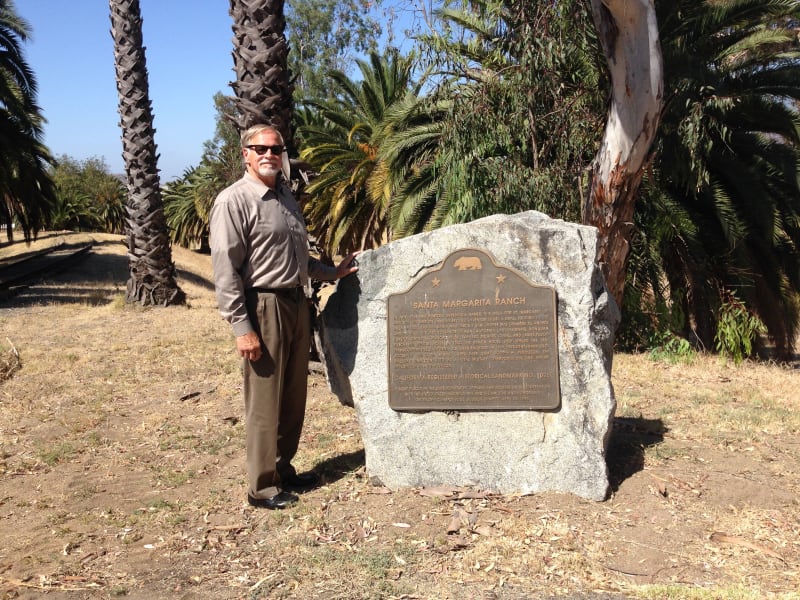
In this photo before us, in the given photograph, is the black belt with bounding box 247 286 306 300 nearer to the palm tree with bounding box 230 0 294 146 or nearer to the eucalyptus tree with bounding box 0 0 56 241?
the palm tree with bounding box 230 0 294 146

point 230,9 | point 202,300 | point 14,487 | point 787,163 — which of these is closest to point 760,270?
point 787,163

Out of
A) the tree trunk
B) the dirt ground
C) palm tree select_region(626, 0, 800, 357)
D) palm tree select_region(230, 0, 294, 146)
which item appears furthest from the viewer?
palm tree select_region(626, 0, 800, 357)

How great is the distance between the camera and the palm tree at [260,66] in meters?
7.51

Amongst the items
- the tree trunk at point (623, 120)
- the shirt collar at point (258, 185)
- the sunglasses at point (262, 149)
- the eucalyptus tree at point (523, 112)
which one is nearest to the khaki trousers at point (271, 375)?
the shirt collar at point (258, 185)

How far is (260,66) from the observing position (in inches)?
298

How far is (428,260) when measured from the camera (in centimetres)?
497

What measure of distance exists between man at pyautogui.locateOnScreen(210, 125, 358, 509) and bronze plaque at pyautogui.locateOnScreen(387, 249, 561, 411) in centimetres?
68

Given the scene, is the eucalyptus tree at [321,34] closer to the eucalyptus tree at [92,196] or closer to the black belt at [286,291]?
the eucalyptus tree at [92,196]

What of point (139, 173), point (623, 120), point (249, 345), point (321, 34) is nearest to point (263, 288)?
point (249, 345)

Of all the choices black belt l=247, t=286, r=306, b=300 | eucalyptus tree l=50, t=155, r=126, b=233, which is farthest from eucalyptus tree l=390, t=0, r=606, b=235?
eucalyptus tree l=50, t=155, r=126, b=233

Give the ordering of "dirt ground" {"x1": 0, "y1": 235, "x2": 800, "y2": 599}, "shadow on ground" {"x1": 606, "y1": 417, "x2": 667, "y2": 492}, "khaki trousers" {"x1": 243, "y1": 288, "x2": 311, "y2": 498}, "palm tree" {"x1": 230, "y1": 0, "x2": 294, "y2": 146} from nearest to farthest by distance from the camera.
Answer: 1. "dirt ground" {"x1": 0, "y1": 235, "x2": 800, "y2": 599}
2. "khaki trousers" {"x1": 243, "y1": 288, "x2": 311, "y2": 498}
3. "shadow on ground" {"x1": 606, "y1": 417, "x2": 667, "y2": 492}
4. "palm tree" {"x1": 230, "y1": 0, "x2": 294, "y2": 146}

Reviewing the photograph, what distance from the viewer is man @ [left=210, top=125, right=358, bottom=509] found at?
171 inches

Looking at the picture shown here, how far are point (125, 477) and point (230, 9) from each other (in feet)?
16.1

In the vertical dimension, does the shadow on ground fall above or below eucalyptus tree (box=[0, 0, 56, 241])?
below
